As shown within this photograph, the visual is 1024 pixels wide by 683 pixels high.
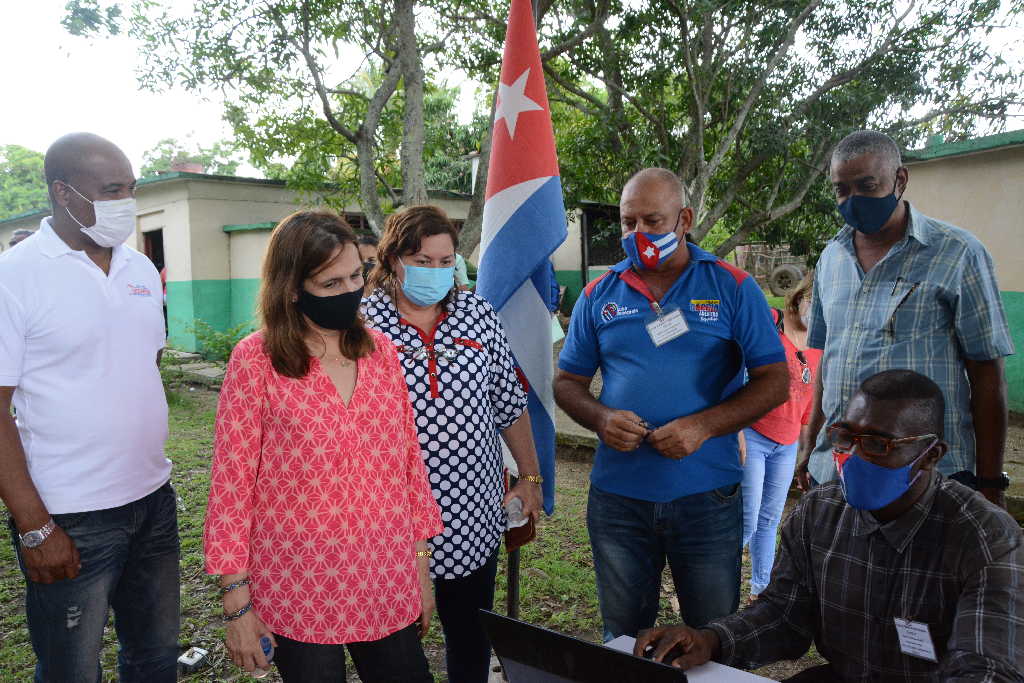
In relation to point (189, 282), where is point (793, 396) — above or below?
→ below

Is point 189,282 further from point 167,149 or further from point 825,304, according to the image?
point 167,149

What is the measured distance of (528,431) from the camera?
280cm

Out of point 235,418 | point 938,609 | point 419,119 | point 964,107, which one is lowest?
point 938,609

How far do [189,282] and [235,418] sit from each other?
44.2 ft

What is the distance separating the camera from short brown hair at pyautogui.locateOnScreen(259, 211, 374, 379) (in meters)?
1.94

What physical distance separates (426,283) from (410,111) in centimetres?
548

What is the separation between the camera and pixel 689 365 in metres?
2.47

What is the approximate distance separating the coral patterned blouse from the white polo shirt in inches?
23.5

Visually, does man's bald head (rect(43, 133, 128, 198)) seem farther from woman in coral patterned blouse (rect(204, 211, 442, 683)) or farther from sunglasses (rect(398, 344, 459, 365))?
sunglasses (rect(398, 344, 459, 365))

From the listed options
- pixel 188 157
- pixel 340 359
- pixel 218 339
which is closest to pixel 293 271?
pixel 340 359

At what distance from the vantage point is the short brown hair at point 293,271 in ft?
6.37

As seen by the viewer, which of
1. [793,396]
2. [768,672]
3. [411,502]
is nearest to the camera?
[411,502]

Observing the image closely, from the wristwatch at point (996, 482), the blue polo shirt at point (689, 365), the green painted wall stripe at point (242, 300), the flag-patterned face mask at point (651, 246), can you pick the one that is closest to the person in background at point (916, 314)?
the wristwatch at point (996, 482)

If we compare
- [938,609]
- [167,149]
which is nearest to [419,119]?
[938,609]
